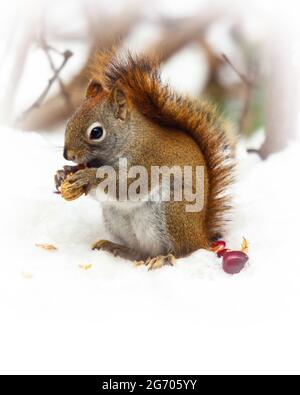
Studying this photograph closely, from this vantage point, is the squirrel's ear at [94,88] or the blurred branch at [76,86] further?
the blurred branch at [76,86]

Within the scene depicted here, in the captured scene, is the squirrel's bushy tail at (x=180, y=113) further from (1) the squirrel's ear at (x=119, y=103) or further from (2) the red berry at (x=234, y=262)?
(2) the red berry at (x=234, y=262)

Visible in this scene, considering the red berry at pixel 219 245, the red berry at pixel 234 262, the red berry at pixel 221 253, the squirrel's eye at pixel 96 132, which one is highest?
the squirrel's eye at pixel 96 132

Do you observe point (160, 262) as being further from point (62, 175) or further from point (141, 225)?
point (62, 175)

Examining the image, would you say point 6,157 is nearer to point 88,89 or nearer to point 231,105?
point 88,89

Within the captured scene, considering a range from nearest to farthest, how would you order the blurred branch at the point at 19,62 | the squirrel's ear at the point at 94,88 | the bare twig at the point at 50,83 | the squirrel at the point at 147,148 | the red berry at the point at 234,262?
the red berry at the point at 234,262
the squirrel at the point at 147,148
the squirrel's ear at the point at 94,88
the bare twig at the point at 50,83
the blurred branch at the point at 19,62


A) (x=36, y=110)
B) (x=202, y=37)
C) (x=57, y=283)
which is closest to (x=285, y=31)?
(x=202, y=37)

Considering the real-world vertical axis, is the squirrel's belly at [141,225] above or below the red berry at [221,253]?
above

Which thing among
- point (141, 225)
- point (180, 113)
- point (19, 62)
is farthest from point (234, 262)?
point (19, 62)

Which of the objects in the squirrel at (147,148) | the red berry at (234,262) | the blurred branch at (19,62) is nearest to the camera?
the red berry at (234,262)

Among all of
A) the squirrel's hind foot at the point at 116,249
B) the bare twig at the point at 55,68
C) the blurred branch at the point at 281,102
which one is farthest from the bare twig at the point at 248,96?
the squirrel's hind foot at the point at 116,249
